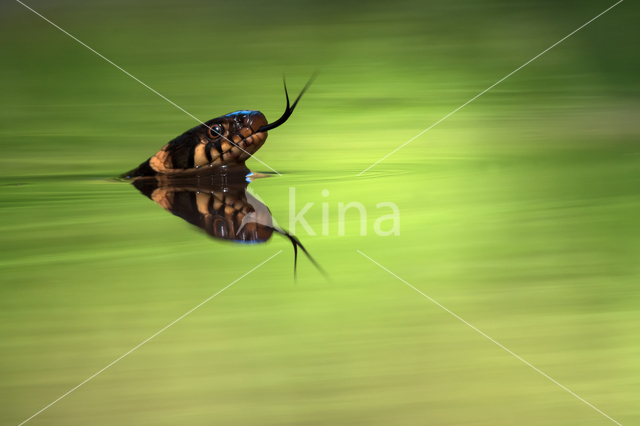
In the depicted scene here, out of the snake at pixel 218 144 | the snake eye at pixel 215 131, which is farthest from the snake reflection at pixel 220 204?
the snake eye at pixel 215 131

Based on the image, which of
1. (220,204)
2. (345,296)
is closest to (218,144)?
(220,204)

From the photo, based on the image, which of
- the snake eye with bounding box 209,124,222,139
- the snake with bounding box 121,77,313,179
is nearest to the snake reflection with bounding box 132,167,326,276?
the snake with bounding box 121,77,313,179

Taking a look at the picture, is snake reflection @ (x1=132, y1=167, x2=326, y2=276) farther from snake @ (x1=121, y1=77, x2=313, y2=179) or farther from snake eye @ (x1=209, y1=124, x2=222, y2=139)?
snake eye @ (x1=209, y1=124, x2=222, y2=139)

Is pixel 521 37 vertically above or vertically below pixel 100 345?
above

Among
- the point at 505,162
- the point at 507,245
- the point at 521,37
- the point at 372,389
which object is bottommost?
the point at 372,389

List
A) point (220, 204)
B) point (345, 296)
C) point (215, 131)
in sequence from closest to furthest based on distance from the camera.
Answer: point (345, 296) → point (220, 204) → point (215, 131)

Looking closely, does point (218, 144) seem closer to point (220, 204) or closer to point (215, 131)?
point (215, 131)

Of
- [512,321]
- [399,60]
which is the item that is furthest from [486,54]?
[512,321]

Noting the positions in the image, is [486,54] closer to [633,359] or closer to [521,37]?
[521,37]
